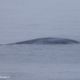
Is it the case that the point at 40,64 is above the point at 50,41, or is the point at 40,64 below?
below

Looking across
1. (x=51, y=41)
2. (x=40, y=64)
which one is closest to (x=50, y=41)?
(x=51, y=41)

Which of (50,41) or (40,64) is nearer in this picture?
(40,64)

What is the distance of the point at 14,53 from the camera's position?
7262 mm

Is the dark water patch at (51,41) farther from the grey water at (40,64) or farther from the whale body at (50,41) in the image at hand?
the grey water at (40,64)

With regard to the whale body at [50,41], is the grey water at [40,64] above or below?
below

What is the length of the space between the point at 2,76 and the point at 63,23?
5026 mm

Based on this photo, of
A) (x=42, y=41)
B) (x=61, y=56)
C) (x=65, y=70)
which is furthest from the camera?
(x=42, y=41)

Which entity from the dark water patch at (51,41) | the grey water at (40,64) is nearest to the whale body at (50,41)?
the dark water patch at (51,41)

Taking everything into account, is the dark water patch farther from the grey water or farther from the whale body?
the grey water

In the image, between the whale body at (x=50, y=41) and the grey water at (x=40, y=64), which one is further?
the whale body at (x=50, y=41)

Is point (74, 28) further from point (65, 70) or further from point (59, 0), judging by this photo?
point (65, 70)

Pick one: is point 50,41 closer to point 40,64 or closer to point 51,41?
point 51,41

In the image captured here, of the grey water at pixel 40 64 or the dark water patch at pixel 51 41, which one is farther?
the dark water patch at pixel 51 41

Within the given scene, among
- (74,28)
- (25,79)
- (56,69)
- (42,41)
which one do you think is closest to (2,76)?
(25,79)
